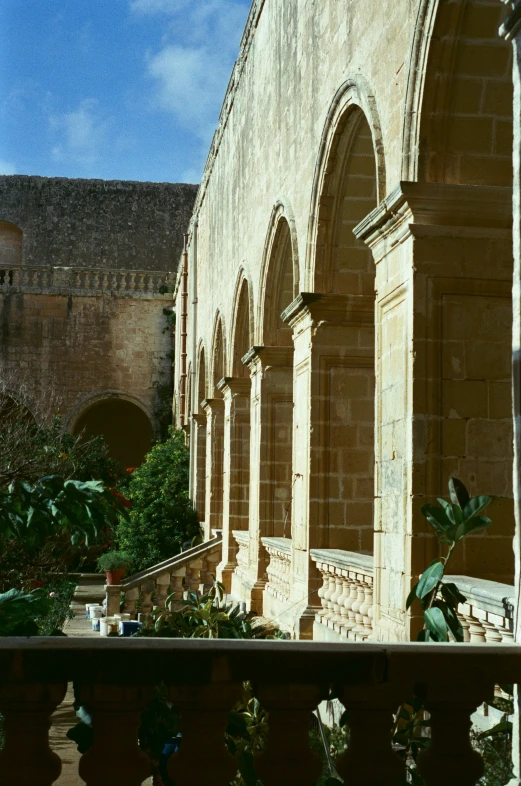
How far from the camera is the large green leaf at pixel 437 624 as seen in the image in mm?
3654

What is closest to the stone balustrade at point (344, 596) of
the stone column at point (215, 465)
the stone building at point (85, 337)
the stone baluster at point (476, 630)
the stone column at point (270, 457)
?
the stone baluster at point (476, 630)

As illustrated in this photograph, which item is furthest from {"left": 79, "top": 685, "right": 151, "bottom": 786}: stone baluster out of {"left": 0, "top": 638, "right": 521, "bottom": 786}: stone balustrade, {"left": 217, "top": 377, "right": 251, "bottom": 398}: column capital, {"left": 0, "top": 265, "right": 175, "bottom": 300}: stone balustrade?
{"left": 0, "top": 265, "right": 175, "bottom": 300}: stone balustrade

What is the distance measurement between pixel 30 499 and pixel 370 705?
4.35 ft

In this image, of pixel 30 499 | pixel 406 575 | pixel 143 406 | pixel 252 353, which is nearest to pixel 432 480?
pixel 406 575

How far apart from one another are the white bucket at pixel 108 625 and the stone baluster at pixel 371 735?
32.2 ft

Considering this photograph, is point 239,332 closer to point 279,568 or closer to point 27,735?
point 279,568

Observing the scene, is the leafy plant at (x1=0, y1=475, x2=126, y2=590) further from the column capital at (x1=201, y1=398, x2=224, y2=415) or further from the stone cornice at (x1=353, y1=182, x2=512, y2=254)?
the column capital at (x1=201, y1=398, x2=224, y2=415)

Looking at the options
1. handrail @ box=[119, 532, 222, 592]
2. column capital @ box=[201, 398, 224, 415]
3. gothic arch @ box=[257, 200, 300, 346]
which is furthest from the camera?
column capital @ box=[201, 398, 224, 415]

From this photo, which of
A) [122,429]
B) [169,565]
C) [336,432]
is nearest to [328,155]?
[336,432]

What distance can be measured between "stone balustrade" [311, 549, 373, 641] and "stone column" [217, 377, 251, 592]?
18.4 ft

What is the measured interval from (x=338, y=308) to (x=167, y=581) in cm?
690

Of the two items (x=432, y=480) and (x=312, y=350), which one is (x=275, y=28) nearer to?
(x=312, y=350)

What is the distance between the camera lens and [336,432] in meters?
8.67

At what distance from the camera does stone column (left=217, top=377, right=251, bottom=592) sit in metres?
14.0
